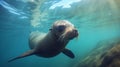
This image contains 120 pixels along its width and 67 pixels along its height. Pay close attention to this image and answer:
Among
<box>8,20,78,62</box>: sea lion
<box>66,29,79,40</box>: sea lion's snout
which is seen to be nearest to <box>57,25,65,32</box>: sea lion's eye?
<box>8,20,78,62</box>: sea lion

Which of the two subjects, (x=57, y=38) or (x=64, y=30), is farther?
(x=57, y=38)

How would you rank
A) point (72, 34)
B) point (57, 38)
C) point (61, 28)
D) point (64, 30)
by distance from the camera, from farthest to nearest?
point (57, 38) < point (61, 28) < point (64, 30) < point (72, 34)

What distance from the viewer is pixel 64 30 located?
573 centimetres

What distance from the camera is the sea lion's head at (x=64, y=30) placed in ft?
17.2

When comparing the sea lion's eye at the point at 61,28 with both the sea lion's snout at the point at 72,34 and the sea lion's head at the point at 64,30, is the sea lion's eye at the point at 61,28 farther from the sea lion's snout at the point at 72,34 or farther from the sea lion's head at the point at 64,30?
the sea lion's snout at the point at 72,34

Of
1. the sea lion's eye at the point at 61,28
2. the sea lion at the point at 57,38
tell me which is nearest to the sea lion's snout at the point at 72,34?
the sea lion at the point at 57,38

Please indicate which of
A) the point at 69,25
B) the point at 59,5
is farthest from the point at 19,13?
the point at 69,25

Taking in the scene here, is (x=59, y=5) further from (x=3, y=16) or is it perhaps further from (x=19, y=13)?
(x=3, y=16)

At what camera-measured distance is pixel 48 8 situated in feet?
63.4

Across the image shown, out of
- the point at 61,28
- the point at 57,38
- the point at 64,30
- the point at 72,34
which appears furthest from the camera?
the point at 57,38

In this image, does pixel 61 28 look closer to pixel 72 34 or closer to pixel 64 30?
pixel 64 30

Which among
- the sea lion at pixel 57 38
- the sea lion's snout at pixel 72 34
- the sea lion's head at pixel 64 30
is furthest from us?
the sea lion at pixel 57 38

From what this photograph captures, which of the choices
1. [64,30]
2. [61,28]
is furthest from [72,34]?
[61,28]

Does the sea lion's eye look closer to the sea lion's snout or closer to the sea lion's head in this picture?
the sea lion's head
